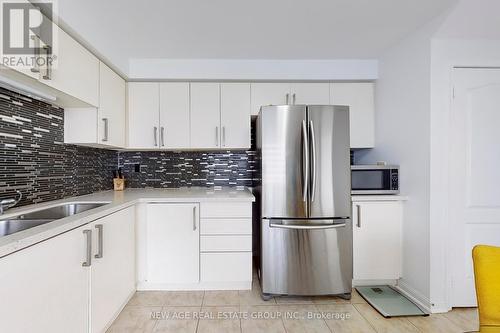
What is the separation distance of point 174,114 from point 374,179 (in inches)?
85.0

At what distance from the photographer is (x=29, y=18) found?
1425mm

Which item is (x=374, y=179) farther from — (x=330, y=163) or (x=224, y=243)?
(x=224, y=243)

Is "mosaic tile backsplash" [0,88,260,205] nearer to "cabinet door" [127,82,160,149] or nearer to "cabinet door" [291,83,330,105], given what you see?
"cabinet door" [127,82,160,149]

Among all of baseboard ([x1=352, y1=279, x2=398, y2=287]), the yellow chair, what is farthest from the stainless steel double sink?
baseboard ([x1=352, y1=279, x2=398, y2=287])

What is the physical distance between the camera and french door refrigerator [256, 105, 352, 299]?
2.16 meters

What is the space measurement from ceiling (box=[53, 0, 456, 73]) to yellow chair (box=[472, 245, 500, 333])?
5.65 ft

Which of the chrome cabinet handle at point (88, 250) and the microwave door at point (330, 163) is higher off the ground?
the microwave door at point (330, 163)

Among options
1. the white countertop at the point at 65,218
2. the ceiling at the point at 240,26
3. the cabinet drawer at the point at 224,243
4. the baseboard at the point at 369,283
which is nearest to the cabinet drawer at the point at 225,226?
the cabinet drawer at the point at 224,243

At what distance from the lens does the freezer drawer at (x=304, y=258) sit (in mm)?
2172

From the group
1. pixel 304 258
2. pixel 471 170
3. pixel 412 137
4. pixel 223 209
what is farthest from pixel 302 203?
pixel 471 170

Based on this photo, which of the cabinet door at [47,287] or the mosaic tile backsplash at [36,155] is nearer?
the cabinet door at [47,287]

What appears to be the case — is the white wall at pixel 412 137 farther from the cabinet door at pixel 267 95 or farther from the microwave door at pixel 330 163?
the cabinet door at pixel 267 95

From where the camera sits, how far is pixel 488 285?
938mm

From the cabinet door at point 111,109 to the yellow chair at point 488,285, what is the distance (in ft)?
8.43
